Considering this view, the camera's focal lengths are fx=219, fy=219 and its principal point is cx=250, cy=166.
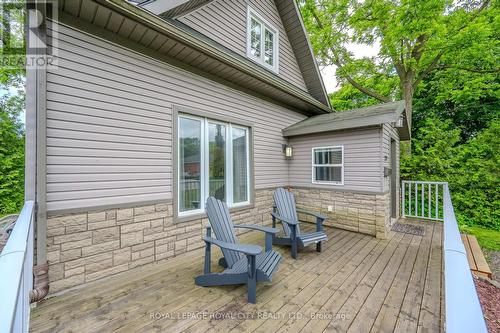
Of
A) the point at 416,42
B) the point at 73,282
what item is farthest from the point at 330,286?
the point at 416,42

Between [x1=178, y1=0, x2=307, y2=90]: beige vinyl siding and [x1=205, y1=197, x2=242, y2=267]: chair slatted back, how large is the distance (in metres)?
3.63

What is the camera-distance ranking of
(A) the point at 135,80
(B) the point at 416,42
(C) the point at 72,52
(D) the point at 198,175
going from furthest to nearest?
(B) the point at 416,42, (D) the point at 198,175, (A) the point at 135,80, (C) the point at 72,52

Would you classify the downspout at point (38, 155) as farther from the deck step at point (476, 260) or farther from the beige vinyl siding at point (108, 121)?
the deck step at point (476, 260)

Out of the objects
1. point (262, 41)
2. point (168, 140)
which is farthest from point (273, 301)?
point (262, 41)

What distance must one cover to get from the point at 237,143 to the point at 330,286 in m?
3.25

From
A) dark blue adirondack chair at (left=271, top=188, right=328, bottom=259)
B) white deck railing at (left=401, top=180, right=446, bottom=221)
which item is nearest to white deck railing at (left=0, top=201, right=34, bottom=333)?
dark blue adirondack chair at (left=271, top=188, right=328, bottom=259)

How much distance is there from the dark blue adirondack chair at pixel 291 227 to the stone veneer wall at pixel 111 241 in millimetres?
1505

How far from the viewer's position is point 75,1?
8.41 feet

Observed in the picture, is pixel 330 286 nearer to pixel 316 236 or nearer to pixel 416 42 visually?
pixel 316 236

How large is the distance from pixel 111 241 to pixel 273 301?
2278 millimetres

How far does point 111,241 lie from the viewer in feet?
9.84

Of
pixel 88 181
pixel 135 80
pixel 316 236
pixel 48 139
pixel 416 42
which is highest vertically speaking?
pixel 416 42

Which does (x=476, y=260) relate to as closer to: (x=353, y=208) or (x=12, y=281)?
(x=353, y=208)

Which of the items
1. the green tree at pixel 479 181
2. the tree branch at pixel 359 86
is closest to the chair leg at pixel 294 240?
the green tree at pixel 479 181
